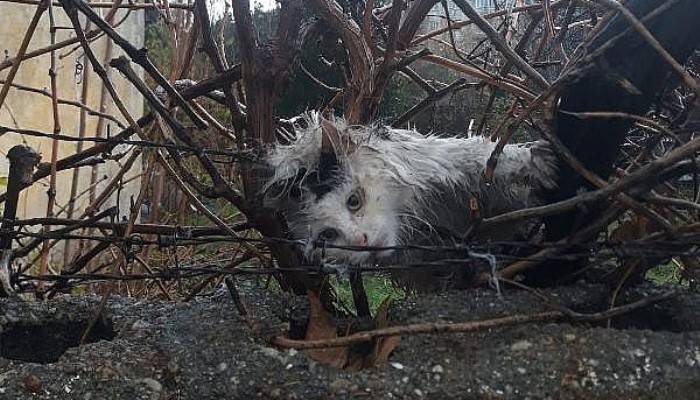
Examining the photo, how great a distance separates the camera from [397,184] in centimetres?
117

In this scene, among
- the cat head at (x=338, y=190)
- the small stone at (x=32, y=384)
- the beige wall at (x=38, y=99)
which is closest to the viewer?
the small stone at (x=32, y=384)

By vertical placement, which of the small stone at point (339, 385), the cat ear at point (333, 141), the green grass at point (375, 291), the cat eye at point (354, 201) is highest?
the cat ear at point (333, 141)

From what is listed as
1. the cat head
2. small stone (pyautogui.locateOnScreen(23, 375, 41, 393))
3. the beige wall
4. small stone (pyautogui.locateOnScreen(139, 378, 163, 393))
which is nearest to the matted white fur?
the cat head

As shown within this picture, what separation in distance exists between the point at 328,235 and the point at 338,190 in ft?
0.23

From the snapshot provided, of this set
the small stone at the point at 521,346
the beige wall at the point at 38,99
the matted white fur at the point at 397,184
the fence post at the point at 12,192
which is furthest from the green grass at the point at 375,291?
the beige wall at the point at 38,99

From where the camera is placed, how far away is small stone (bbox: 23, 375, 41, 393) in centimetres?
93

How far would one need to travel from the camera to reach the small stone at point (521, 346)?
1.01 metres

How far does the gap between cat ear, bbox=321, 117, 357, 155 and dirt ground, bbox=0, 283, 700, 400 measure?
0.81 feet

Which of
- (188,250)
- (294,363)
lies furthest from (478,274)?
(188,250)

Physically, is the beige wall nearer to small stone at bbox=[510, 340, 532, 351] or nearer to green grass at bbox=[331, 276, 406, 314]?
green grass at bbox=[331, 276, 406, 314]

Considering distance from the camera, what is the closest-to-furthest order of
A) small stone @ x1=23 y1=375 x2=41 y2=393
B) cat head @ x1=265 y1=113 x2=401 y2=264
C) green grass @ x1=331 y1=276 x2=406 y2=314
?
small stone @ x1=23 y1=375 x2=41 y2=393
cat head @ x1=265 y1=113 x2=401 y2=264
green grass @ x1=331 y1=276 x2=406 y2=314

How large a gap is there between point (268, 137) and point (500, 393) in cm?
54

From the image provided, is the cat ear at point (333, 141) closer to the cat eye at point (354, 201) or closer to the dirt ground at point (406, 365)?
the cat eye at point (354, 201)

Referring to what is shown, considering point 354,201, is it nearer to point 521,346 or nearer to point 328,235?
point 328,235
